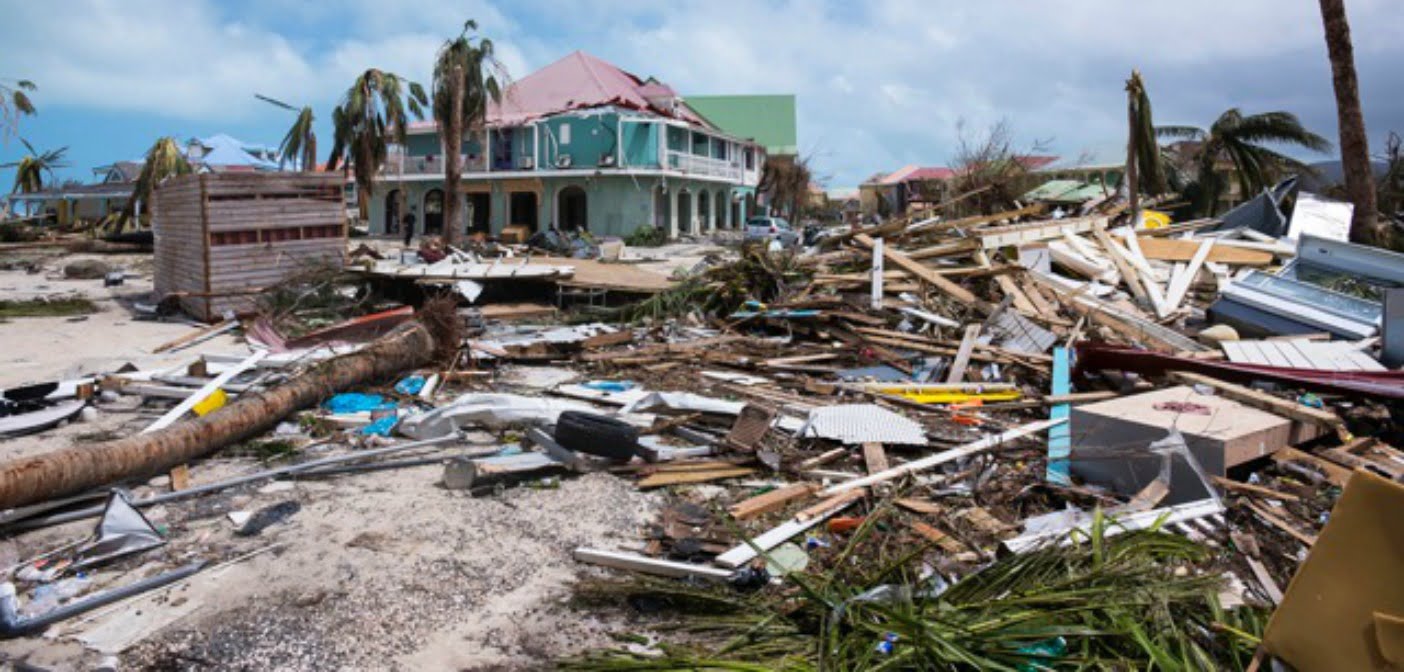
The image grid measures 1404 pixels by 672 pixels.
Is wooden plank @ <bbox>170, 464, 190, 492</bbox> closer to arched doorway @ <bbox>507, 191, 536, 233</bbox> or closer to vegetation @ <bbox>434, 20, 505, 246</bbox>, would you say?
vegetation @ <bbox>434, 20, 505, 246</bbox>

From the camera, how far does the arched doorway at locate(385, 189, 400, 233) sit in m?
43.5

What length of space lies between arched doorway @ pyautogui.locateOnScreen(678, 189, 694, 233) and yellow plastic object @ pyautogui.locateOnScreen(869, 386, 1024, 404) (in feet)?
119

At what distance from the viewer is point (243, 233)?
12.4 metres

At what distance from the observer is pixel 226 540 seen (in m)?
4.44

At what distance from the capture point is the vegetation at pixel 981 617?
120 inches

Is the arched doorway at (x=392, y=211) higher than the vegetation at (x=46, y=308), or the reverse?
the arched doorway at (x=392, y=211)

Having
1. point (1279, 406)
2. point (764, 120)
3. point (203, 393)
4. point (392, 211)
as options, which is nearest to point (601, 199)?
point (392, 211)

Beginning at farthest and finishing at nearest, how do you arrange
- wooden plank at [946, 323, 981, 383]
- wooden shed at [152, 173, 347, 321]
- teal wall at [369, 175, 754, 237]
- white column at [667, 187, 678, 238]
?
white column at [667, 187, 678, 238] → teal wall at [369, 175, 754, 237] → wooden shed at [152, 173, 347, 321] → wooden plank at [946, 323, 981, 383]

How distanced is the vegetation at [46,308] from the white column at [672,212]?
88.7 feet

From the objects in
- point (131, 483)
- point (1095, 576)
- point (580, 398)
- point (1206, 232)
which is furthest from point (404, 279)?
point (1206, 232)

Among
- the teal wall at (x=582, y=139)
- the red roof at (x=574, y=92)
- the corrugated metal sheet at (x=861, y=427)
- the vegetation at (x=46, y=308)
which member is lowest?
the corrugated metal sheet at (x=861, y=427)

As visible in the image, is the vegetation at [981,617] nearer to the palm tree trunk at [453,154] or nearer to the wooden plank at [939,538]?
the wooden plank at [939,538]

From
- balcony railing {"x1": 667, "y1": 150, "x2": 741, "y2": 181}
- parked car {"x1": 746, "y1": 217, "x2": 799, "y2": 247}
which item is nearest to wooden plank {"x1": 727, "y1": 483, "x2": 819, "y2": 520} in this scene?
parked car {"x1": 746, "y1": 217, "x2": 799, "y2": 247}

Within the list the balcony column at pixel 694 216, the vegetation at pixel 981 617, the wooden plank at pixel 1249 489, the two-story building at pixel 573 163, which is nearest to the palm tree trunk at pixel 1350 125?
the wooden plank at pixel 1249 489
